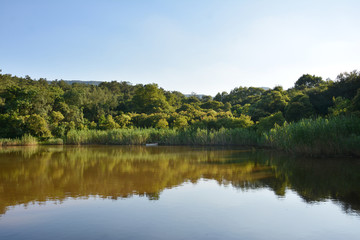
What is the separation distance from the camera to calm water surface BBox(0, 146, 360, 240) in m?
4.91

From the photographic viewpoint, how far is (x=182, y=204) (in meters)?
6.56

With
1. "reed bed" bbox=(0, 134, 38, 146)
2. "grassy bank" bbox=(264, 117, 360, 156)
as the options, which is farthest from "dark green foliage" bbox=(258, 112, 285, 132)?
"reed bed" bbox=(0, 134, 38, 146)

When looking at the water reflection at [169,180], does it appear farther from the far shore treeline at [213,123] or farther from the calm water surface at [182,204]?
the far shore treeline at [213,123]

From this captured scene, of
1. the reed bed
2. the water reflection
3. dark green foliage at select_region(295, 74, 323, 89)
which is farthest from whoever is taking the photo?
dark green foliage at select_region(295, 74, 323, 89)

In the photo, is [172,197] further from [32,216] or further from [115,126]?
[115,126]

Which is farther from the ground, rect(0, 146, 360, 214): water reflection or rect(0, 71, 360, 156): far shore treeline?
rect(0, 71, 360, 156): far shore treeline

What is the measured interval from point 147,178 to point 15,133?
24.6 meters

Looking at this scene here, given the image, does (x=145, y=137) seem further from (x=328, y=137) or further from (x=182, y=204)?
(x=182, y=204)

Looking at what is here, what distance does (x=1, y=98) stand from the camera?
1246 inches

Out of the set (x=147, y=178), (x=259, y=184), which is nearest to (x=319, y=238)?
(x=259, y=184)

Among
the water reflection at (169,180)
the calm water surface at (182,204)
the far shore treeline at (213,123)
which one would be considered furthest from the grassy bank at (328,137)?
the calm water surface at (182,204)

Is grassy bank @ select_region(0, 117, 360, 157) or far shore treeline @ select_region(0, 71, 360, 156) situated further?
far shore treeline @ select_region(0, 71, 360, 156)

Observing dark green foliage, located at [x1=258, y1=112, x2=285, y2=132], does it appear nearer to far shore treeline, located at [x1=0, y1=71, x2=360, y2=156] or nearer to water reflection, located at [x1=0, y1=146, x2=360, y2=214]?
far shore treeline, located at [x1=0, y1=71, x2=360, y2=156]

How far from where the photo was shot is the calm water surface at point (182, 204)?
4.91 metres
